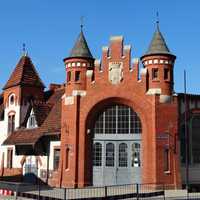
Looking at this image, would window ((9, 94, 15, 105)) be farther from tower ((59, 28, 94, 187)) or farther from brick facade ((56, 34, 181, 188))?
brick facade ((56, 34, 181, 188))

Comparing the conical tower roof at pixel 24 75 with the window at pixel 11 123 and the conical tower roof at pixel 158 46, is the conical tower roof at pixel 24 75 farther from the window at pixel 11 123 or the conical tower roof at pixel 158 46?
the conical tower roof at pixel 158 46

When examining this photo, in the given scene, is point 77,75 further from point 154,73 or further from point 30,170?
point 30,170

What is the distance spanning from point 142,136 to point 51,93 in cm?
1579

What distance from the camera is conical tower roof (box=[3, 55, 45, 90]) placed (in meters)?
38.5

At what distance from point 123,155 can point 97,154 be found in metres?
1.79

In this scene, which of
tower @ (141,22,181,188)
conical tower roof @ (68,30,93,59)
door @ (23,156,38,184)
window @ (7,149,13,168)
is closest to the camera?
tower @ (141,22,181,188)

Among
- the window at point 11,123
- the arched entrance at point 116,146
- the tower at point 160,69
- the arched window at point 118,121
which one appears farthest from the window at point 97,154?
the window at point 11,123

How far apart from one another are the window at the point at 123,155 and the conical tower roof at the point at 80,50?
666 cm

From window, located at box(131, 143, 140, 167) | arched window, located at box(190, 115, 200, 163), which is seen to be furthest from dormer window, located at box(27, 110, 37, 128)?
arched window, located at box(190, 115, 200, 163)

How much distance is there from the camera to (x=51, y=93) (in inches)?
1599

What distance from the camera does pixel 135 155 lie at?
27594mm

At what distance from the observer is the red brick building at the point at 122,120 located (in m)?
26.5

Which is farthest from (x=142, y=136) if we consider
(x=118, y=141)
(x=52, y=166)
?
(x=52, y=166)

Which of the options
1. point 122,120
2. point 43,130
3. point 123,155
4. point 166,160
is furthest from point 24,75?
point 166,160
